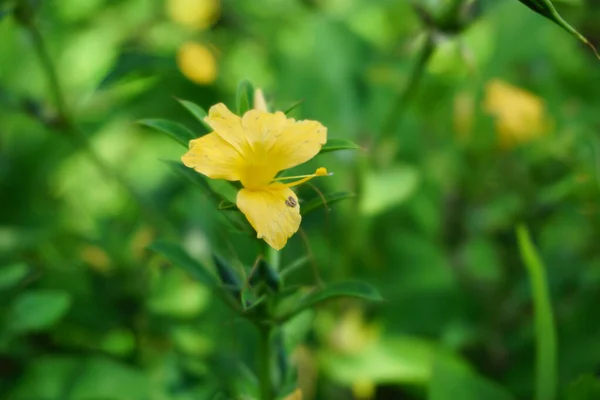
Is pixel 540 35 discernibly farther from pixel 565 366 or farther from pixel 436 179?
pixel 565 366

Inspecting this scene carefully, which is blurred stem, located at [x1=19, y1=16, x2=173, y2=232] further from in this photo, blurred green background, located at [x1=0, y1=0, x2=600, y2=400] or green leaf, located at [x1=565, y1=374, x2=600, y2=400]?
green leaf, located at [x1=565, y1=374, x2=600, y2=400]

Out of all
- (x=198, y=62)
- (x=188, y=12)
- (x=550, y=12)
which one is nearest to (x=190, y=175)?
(x=550, y=12)

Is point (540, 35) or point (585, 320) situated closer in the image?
point (585, 320)

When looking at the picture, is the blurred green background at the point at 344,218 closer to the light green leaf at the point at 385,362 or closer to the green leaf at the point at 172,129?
the light green leaf at the point at 385,362

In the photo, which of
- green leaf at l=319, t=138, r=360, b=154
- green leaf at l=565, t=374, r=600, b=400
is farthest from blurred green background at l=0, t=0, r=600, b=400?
green leaf at l=319, t=138, r=360, b=154

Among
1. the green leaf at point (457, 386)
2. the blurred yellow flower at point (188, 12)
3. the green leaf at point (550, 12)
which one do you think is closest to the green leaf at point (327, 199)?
the green leaf at point (550, 12)

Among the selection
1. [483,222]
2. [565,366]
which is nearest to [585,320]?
[565,366]

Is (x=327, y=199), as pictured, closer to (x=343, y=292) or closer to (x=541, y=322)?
(x=343, y=292)
